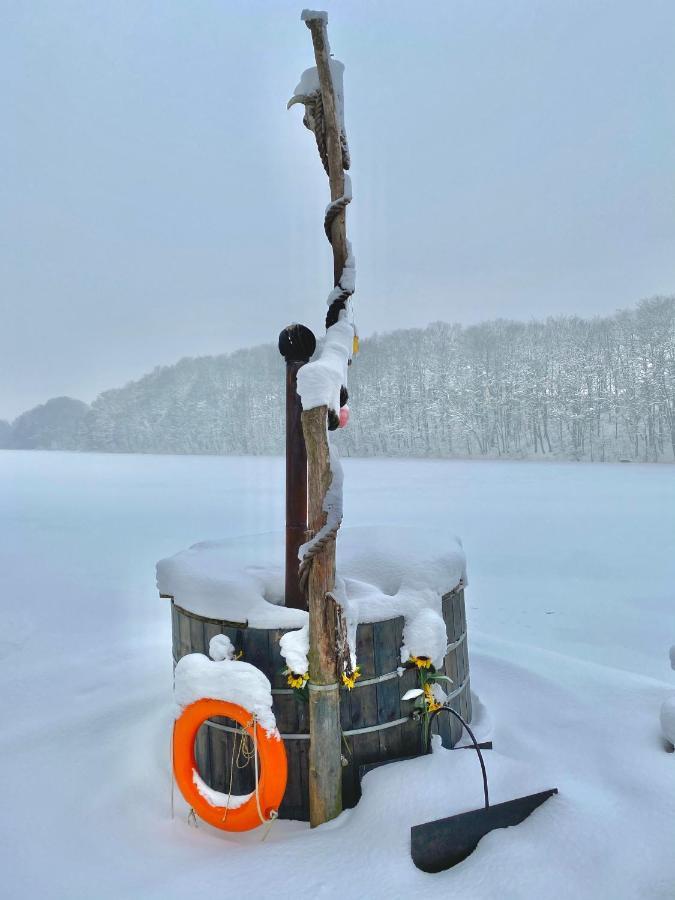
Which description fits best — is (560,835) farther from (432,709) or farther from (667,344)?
(667,344)

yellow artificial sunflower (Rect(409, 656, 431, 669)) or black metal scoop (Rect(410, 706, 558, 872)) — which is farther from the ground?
yellow artificial sunflower (Rect(409, 656, 431, 669))

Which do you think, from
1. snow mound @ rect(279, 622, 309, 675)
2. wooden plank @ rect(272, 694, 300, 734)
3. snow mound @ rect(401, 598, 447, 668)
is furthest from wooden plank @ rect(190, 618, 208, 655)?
snow mound @ rect(401, 598, 447, 668)

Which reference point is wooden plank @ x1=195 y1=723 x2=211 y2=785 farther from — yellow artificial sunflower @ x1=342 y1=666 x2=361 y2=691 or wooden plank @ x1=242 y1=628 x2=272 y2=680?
yellow artificial sunflower @ x1=342 y1=666 x2=361 y2=691

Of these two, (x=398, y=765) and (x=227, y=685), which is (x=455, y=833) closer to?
(x=398, y=765)

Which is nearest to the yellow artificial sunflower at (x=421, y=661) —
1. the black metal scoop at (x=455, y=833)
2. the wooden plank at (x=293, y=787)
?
the black metal scoop at (x=455, y=833)

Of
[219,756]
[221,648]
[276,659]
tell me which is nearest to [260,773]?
[219,756]

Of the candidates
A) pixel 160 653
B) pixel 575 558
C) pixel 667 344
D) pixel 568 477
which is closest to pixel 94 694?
pixel 160 653

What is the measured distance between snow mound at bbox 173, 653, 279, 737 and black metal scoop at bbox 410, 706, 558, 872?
0.89m

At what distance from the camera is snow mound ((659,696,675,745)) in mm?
4031

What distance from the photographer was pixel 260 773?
3.15m

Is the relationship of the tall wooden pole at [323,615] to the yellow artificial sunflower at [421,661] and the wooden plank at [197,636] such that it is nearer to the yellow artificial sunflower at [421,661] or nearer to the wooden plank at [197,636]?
the yellow artificial sunflower at [421,661]

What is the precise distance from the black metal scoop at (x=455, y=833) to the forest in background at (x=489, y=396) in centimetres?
3198

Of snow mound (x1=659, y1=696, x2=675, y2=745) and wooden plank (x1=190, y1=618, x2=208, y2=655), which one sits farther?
snow mound (x1=659, y1=696, x2=675, y2=745)

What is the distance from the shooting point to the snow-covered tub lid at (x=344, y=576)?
3.40 m
